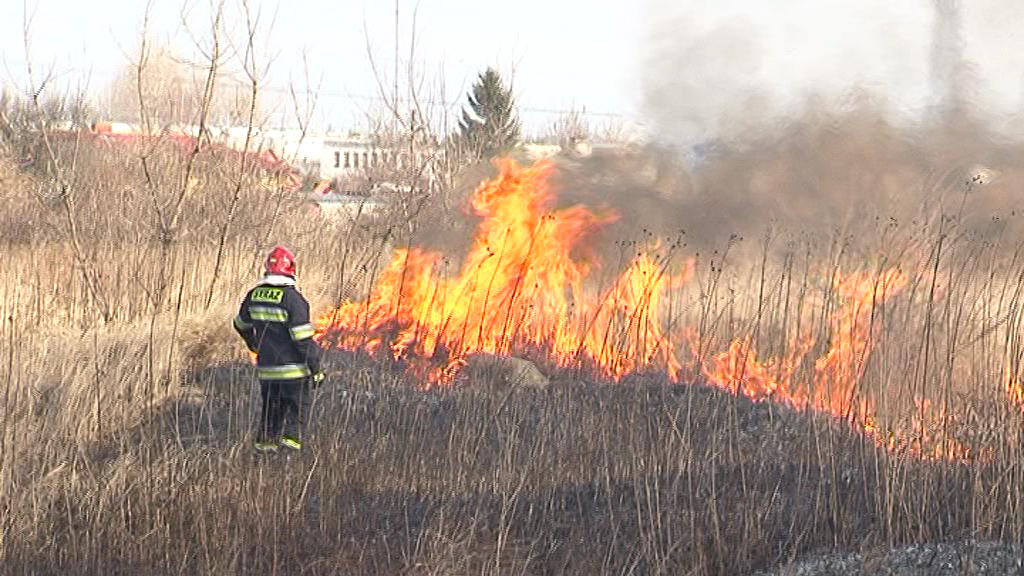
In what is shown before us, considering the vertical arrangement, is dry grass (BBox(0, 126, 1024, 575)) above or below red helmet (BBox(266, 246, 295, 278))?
below

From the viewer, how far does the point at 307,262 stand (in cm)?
1362

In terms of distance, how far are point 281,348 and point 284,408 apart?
389 mm

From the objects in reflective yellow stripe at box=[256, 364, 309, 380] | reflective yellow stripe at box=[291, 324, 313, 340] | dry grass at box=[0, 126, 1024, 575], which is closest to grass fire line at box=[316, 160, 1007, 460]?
dry grass at box=[0, 126, 1024, 575]

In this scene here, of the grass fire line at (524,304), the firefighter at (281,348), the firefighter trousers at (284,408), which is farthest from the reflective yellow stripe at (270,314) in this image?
the grass fire line at (524,304)

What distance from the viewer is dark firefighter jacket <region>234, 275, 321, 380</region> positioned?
23.3ft

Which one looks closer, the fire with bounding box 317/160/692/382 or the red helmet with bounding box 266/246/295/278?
the red helmet with bounding box 266/246/295/278

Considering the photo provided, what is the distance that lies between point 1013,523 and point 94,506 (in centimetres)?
401

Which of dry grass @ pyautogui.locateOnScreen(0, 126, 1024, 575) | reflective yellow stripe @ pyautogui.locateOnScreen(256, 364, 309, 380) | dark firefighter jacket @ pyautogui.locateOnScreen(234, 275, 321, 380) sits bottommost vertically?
dry grass @ pyautogui.locateOnScreen(0, 126, 1024, 575)

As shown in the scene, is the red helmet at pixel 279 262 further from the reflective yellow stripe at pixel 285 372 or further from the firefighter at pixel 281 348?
the reflective yellow stripe at pixel 285 372

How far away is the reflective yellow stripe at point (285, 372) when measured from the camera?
711 cm

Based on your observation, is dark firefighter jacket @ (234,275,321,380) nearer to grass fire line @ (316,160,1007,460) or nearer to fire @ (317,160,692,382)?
grass fire line @ (316,160,1007,460)

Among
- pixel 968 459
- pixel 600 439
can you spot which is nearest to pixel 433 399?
pixel 600 439

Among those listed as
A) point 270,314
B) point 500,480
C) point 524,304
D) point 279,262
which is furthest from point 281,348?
point 524,304

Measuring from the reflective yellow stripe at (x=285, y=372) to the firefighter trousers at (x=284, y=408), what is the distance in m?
0.03
